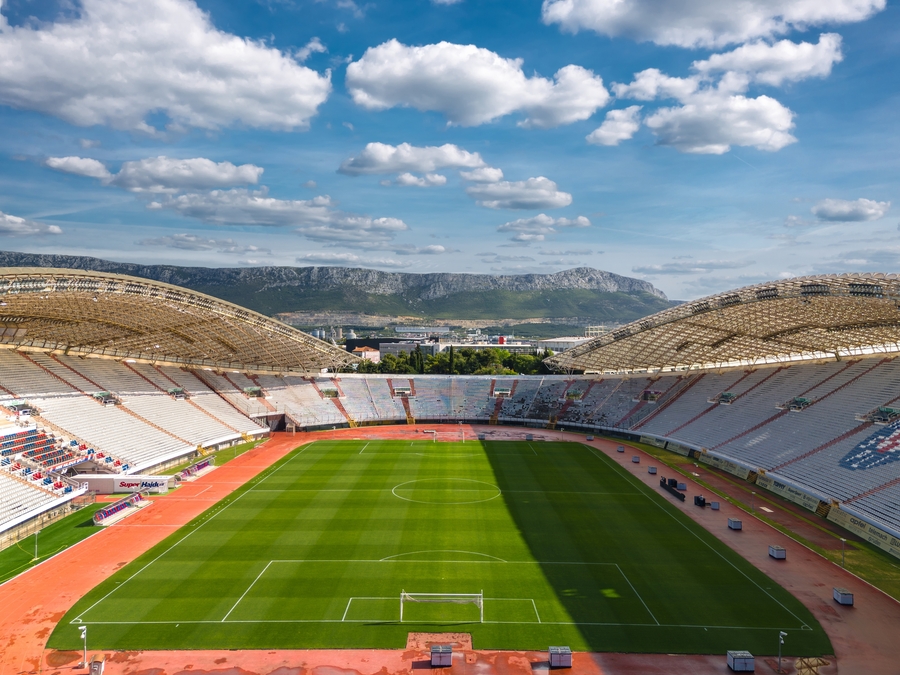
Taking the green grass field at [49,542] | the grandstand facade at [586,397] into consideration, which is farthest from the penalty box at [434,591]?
the grandstand facade at [586,397]

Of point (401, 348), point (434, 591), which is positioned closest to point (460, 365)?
point (401, 348)

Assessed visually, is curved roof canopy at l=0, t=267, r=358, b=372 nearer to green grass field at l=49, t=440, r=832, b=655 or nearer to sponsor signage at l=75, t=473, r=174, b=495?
sponsor signage at l=75, t=473, r=174, b=495

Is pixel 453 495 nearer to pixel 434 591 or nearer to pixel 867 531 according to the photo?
pixel 434 591

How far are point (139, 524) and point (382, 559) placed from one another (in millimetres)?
14531

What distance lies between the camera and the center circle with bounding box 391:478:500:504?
35219 millimetres

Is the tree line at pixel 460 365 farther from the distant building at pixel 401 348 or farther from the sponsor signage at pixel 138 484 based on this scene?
the sponsor signage at pixel 138 484

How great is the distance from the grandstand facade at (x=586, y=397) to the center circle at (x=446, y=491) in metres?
18.3

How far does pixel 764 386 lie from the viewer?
1988 inches

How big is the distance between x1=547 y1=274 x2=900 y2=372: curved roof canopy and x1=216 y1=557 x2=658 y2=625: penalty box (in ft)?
70.4

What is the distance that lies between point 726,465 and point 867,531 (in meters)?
14.4

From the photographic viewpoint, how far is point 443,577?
23.8 m

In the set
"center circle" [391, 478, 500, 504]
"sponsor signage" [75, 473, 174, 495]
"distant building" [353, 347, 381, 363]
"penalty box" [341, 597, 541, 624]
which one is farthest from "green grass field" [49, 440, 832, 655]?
"distant building" [353, 347, 381, 363]

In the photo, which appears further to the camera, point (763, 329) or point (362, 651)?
point (763, 329)

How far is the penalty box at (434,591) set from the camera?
20.8 meters
